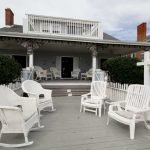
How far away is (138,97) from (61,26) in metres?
8.58

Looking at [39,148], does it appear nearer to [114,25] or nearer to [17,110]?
[17,110]

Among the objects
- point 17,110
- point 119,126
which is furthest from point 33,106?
point 119,126

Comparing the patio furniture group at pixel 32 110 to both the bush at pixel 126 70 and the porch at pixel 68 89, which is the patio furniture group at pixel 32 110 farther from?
the porch at pixel 68 89

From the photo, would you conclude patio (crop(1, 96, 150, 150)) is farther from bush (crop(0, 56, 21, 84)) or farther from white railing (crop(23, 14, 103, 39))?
white railing (crop(23, 14, 103, 39))

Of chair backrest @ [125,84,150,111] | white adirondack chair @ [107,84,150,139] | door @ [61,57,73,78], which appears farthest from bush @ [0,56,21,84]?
door @ [61,57,73,78]

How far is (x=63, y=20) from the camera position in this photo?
1138cm

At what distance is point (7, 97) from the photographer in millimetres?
3936

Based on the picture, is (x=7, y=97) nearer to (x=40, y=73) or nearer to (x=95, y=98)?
(x=95, y=98)

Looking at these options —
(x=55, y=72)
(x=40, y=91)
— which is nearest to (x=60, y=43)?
(x=55, y=72)

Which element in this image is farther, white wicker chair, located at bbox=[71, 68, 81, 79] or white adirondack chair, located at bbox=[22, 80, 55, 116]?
white wicker chair, located at bbox=[71, 68, 81, 79]

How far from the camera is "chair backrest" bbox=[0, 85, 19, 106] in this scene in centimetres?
365

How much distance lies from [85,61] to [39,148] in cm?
1232

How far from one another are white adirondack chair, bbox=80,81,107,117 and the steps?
2935mm

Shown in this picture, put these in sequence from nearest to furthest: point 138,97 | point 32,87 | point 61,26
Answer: point 138,97
point 32,87
point 61,26
